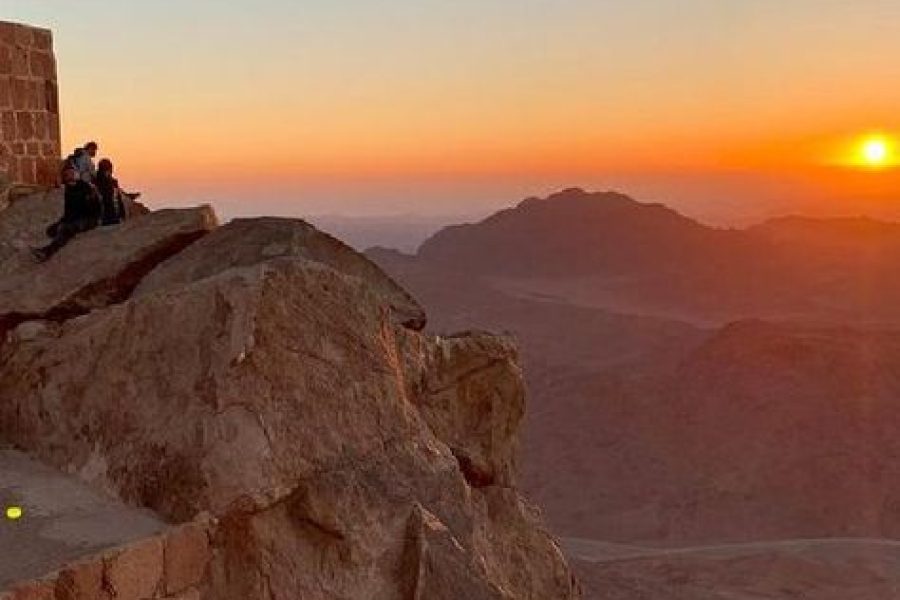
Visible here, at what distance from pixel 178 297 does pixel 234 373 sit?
39.4 inches

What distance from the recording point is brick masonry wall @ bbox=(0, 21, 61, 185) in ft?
40.2

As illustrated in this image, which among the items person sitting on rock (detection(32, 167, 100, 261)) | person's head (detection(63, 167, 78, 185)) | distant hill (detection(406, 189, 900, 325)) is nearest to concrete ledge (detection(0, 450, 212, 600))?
person sitting on rock (detection(32, 167, 100, 261))

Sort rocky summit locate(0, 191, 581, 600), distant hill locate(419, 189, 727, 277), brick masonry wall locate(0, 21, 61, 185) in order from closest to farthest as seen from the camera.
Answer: rocky summit locate(0, 191, 581, 600) → brick masonry wall locate(0, 21, 61, 185) → distant hill locate(419, 189, 727, 277)

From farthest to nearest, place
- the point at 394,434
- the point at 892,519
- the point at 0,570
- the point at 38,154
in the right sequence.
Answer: the point at 892,519
the point at 38,154
the point at 394,434
the point at 0,570

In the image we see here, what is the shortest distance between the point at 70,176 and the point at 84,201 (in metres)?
0.36

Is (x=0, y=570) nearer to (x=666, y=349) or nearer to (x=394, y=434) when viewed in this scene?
(x=394, y=434)

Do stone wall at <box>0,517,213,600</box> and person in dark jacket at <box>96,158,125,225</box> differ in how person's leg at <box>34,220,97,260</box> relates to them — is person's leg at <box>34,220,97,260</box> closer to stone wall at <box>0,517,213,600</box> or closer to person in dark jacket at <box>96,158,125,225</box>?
person in dark jacket at <box>96,158,125,225</box>

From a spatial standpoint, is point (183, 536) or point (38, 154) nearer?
point (183, 536)

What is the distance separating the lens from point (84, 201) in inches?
425

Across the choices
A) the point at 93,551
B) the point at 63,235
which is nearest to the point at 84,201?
the point at 63,235

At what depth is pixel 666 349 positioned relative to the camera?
181 feet

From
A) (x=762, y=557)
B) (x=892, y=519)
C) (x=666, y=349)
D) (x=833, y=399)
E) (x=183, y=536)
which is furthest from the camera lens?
(x=666, y=349)

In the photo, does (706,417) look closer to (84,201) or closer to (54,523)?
(84,201)

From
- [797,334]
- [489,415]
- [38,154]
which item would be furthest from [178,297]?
[797,334]
